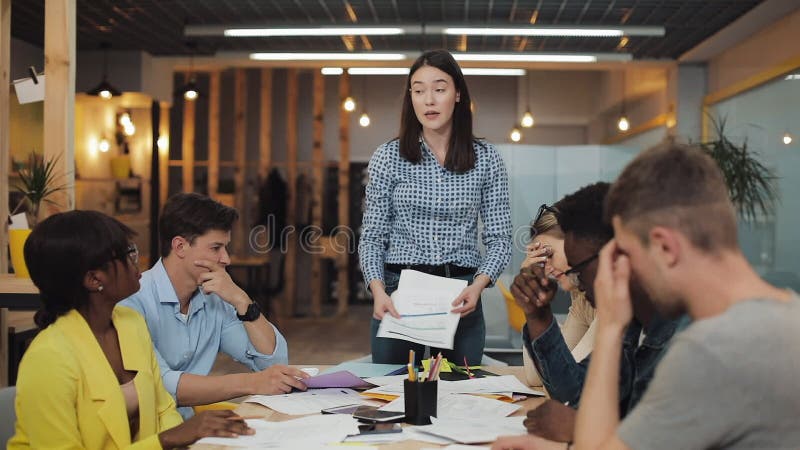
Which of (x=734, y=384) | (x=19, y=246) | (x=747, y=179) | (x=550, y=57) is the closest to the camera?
(x=734, y=384)

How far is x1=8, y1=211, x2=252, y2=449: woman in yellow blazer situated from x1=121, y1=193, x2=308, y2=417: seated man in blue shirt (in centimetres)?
45

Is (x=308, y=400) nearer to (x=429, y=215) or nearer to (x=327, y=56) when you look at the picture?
(x=429, y=215)

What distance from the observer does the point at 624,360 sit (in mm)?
1846

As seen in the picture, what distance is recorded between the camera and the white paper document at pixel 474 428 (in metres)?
1.74

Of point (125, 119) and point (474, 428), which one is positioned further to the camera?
point (125, 119)

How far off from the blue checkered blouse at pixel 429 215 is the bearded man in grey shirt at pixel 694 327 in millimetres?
1327

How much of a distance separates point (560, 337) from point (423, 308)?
598mm

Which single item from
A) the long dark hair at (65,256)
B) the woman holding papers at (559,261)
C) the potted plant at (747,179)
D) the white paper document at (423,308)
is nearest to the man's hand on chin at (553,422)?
the white paper document at (423,308)

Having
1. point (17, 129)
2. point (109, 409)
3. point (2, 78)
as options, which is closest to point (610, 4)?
point (2, 78)

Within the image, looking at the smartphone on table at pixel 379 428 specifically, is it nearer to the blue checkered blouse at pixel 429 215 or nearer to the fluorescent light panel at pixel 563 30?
the blue checkered blouse at pixel 429 215

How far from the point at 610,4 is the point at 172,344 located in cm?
583

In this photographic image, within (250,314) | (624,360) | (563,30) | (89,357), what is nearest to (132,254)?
(89,357)

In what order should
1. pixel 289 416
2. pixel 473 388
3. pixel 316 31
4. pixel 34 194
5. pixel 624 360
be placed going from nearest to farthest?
pixel 624 360, pixel 289 416, pixel 473 388, pixel 34 194, pixel 316 31

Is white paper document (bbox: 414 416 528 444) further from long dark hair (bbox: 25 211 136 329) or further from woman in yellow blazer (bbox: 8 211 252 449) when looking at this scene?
long dark hair (bbox: 25 211 136 329)
